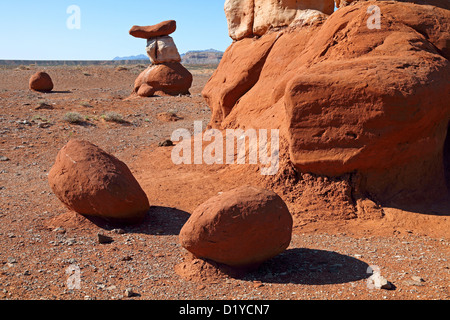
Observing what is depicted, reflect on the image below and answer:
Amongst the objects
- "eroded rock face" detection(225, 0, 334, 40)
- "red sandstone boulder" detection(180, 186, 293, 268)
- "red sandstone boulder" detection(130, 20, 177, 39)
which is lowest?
"red sandstone boulder" detection(180, 186, 293, 268)

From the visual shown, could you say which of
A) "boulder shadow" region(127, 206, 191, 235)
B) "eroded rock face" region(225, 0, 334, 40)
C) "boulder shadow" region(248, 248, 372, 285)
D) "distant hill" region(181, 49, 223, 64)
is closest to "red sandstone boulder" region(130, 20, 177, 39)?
"eroded rock face" region(225, 0, 334, 40)

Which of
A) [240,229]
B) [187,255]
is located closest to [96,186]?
[187,255]

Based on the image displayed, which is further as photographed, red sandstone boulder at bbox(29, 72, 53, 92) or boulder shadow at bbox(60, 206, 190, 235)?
red sandstone boulder at bbox(29, 72, 53, 92)

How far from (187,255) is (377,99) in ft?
9.27

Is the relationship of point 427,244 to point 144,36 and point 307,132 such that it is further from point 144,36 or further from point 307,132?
point 144,36

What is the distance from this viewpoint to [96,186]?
211 inches

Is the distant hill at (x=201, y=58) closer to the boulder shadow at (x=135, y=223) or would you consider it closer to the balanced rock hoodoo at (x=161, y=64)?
the balanced rock hoodoo at (x=161, y=64)

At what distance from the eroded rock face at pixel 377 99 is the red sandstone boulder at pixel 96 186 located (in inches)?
86.2

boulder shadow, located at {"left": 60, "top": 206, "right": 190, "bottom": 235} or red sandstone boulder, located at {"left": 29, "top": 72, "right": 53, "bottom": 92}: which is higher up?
red sandstone boulder, located at {"left": 29, "top": 72, "right": 53, "bottom": 92}

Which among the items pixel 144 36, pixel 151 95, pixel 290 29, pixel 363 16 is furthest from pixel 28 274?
pixel 144 36

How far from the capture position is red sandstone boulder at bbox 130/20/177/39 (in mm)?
18562

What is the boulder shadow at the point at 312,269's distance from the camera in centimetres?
395

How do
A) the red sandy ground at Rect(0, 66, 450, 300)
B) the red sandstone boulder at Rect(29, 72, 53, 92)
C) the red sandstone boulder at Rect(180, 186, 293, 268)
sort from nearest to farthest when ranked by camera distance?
the red sandy ground at Rect(0, 66, 450, 300) < the red sandstone boulder at Rect(180, 186, 293, 268) < the red sandstone boulder at Rect(29, 72, 53, 92)

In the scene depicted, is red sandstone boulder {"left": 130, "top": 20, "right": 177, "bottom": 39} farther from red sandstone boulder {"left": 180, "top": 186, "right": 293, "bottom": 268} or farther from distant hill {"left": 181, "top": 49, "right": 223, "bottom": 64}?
distant hill {"left": 181, "top": 49, "right": 223, "bottom": 64}
